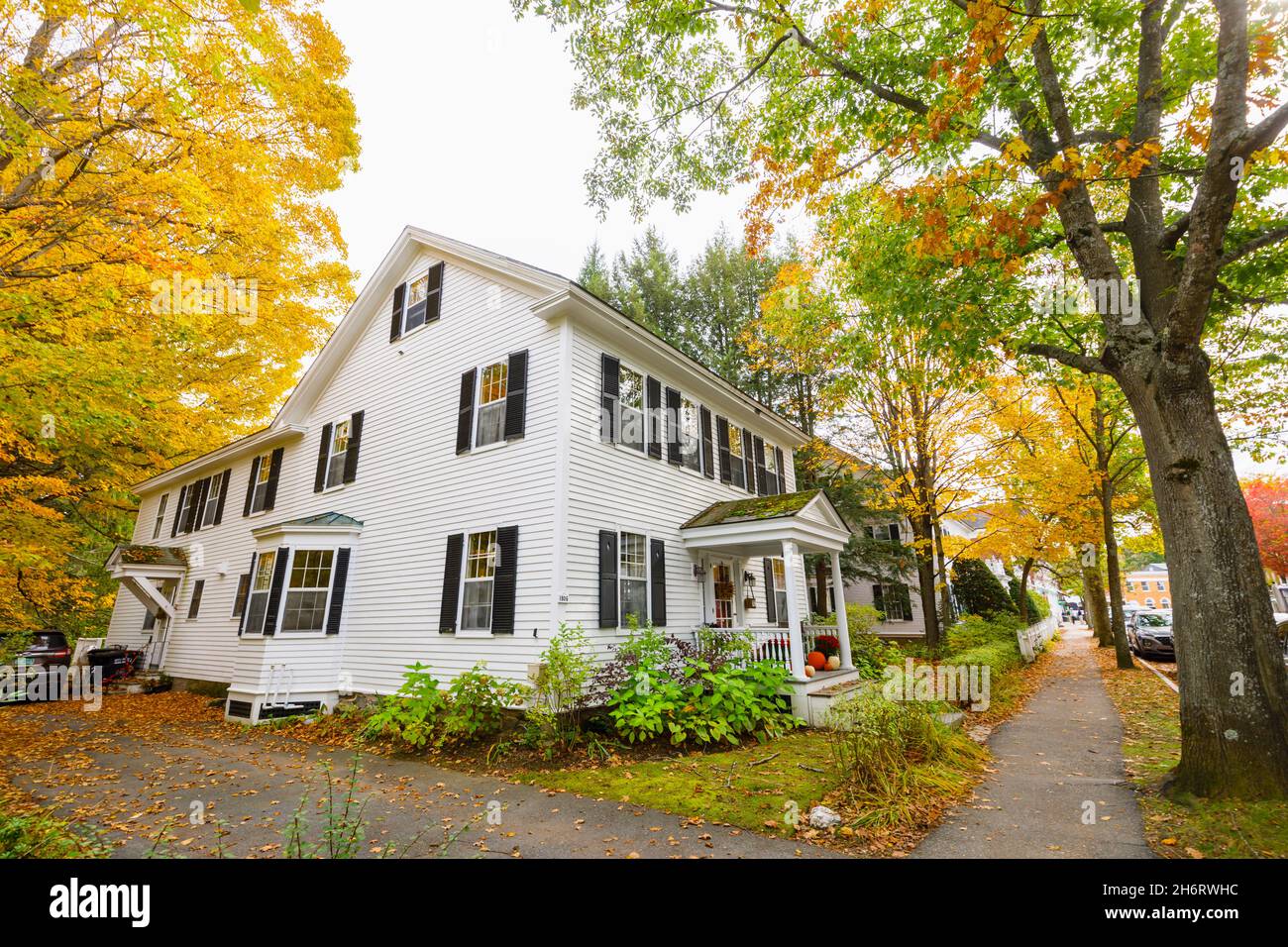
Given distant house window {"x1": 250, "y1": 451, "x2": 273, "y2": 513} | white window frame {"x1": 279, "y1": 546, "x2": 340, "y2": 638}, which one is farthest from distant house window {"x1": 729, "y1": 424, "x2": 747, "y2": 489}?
distant house window {"x1": 250, "y1": 451, "x2": 273, "y2": 513}

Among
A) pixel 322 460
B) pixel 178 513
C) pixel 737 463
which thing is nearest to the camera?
pixel 322 460

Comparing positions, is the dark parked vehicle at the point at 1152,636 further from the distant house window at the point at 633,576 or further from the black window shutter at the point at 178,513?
the black window shutter at the point at 178,513

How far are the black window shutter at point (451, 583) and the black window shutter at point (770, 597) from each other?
7.77 metres

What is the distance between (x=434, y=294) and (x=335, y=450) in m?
4.81

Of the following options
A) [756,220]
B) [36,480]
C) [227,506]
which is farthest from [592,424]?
[227,506]

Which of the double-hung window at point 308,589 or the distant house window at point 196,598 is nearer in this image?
the double-hung window at point 308,589

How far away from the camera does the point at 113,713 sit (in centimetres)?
1170

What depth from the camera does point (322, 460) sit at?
45.2 feet

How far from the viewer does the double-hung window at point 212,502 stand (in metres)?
16.7

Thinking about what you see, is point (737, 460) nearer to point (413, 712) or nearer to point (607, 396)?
point (607, 396)

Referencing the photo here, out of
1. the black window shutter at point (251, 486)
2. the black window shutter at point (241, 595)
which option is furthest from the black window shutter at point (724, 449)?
the black window shutter at point (251, 486)

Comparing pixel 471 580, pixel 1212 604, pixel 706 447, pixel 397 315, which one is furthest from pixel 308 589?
pixel 1212 604

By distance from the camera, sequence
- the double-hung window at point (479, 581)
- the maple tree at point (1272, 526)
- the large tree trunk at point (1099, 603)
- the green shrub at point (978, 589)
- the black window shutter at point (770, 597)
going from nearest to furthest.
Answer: the double-hung window at point (479, 581) → the black window shutter at point (770, 597) → the green shrub at point (978, 589) → the large tree trunk at point (1099, 603) → the maple tree at point (1272, 526)

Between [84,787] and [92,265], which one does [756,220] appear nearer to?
[92,265]
